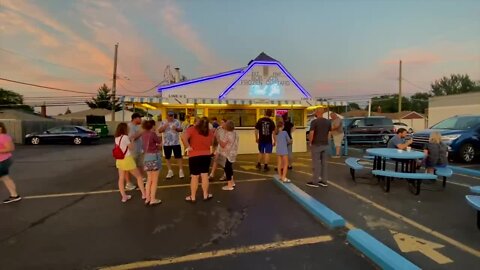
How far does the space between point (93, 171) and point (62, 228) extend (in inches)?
224

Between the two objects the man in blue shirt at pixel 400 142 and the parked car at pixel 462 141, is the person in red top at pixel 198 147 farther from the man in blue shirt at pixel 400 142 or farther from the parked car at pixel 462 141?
the parked car at pixel 462 141

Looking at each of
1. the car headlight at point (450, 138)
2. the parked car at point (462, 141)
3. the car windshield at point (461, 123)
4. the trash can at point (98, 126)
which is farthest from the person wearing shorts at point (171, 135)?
the trash can at point (98, 126)

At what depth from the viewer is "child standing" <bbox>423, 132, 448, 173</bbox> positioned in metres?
7.41

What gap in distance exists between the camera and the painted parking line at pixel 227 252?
143 inches

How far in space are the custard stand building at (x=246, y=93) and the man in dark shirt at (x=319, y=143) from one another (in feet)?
20.0

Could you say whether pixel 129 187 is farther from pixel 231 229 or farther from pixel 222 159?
pixel 231 229

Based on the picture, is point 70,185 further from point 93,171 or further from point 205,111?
point 205,111

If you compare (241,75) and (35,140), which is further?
(35,140)

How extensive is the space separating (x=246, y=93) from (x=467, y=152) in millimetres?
8311

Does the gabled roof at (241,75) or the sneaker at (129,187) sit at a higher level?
the gabled roof at (241,75)

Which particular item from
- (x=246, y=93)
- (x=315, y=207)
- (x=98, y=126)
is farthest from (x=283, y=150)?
(x=98, y=126)

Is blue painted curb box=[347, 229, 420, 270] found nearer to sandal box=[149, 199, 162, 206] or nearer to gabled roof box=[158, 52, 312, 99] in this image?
sandal box=[149, 199, 162, 206]

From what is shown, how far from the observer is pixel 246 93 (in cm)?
1370

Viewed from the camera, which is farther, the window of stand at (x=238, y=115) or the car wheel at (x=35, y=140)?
the car wheel at (x=35, y=140)
